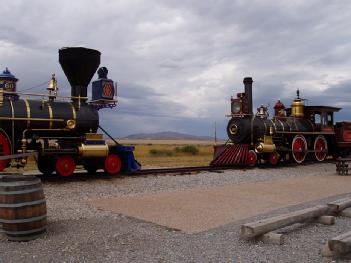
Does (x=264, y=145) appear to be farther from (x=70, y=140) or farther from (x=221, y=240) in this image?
(x=221, y=240)

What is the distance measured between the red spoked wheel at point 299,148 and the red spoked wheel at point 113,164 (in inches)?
409

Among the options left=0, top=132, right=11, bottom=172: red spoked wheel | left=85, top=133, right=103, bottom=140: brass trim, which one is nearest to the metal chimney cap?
left=85, top=133, right=103, bottom=140: brass trim

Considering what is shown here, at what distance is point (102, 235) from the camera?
239 inches

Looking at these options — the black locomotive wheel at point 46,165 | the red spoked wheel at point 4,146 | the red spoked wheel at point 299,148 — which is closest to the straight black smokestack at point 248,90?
the red spoked wheel at point 299,148

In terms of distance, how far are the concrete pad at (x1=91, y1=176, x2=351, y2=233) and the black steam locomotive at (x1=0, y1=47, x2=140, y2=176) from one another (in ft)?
12.4

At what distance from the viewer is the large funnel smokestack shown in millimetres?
13070

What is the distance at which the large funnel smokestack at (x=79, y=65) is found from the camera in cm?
1307

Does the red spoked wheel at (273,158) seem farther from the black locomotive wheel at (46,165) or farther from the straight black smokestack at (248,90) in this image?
the black locomotive wheel at (46,165)

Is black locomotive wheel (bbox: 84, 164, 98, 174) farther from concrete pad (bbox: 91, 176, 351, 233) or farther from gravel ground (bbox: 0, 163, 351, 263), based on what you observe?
gravel ground (bbox: 0, 163, 351, 263)

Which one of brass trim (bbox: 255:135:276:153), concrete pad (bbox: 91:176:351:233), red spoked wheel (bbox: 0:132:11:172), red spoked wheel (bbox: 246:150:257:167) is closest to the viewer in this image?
concrete pad (bbox: 91:176:351:233)

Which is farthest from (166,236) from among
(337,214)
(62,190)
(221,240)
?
(62,190)

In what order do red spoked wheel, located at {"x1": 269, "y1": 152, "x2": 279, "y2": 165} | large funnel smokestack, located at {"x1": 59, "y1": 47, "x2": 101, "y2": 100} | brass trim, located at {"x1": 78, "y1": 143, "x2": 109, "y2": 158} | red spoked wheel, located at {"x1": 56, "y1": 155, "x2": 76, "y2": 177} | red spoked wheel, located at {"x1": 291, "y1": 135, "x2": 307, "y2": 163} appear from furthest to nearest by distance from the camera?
red spoked wheel, located at {"x1": 291, "y1": 135, "x2": 307, "y2": 163} → red spoked wheel, located at {"x1": 269, "y1": 152, "x2": 279, "y2": 165} → large funnel smokestack, located at {"x1": 59, "y1": 47, "x2": 101, "y2": 100} → brass trim, located at {"x1": 78, "y1": 143, "x2": 109, "y2": 158} → red spoked wheel, located at {"x1": 56, "y1": 155, "x2": 76, "y2": 177}

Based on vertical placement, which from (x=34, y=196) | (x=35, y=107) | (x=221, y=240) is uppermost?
(x=35, y=107)

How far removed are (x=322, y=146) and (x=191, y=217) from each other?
17339mm
